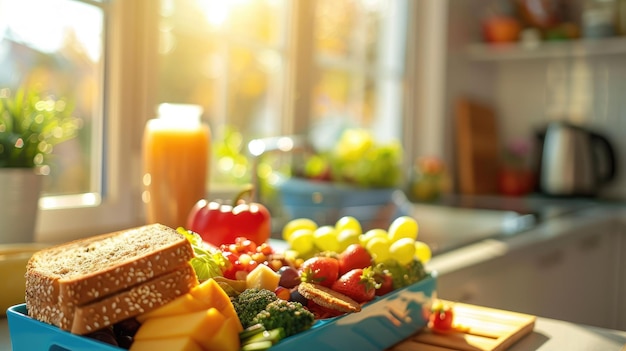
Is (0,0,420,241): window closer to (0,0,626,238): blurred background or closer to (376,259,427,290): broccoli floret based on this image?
(0,0,626,238): blurred background

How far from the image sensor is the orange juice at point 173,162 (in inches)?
47.8

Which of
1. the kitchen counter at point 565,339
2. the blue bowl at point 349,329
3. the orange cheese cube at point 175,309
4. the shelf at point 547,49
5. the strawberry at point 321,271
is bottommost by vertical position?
the kitchen counter at point 565,339

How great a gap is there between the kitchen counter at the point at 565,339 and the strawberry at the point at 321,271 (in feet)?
0.87

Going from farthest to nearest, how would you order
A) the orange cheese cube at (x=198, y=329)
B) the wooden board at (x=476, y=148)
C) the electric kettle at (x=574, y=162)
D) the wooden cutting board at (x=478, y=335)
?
the wooden board at (x=476, y=148) → the electric kettle at (x=574, y=162) → the wooden cutting board at (x=478, y=335) → the orange cheese cube at (x=198, y=329)

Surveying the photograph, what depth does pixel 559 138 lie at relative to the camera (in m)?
2.79

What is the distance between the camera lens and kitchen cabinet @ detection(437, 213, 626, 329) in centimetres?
147

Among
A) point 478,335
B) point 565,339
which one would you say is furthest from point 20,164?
point 565,339

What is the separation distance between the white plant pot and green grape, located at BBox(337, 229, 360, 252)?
52 cm

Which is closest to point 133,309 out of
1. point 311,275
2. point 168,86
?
point 311,275

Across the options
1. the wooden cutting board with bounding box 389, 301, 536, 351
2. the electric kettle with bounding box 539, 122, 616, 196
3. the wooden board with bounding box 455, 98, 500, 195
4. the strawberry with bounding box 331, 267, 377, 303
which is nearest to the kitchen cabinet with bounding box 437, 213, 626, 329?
the wooden cutting board with bounding box 389, 301, 536, 351

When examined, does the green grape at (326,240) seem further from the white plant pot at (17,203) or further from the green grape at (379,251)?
the white plant pot at (17,203)

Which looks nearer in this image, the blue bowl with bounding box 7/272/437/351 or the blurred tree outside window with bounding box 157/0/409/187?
the blue bowl with bounding box 7/272/437/351

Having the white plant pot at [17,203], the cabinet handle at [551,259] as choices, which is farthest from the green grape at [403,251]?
the cabinet handle at [551,259]

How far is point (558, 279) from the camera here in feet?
6.75
